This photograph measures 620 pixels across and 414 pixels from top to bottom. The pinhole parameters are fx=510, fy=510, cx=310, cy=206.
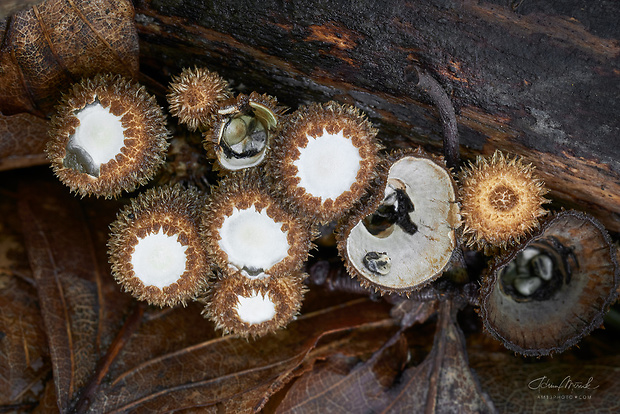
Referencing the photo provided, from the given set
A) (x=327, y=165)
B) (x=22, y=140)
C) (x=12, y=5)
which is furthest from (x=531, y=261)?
(x=22, y=140)

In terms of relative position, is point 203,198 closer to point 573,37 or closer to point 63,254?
point 63,254

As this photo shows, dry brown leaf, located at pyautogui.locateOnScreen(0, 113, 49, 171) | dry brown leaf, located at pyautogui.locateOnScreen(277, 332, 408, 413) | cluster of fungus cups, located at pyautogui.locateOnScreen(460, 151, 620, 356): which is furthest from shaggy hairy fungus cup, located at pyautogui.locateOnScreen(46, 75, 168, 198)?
cluster of fungus cups, located at pyautogui.locateOnScreen(460, 151, 620, 356)

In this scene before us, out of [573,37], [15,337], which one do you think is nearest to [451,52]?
[573,37]

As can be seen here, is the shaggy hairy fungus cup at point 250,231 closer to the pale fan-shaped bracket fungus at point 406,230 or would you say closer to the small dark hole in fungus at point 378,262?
the pale fan-shaped bracket fungus at point 406,230

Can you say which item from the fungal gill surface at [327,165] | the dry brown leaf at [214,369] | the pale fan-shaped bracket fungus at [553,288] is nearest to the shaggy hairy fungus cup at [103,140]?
the fungal gill surface at [327,165]

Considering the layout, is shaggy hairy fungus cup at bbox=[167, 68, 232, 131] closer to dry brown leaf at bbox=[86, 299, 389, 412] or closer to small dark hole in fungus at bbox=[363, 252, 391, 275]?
small dark hole in fungus at bbox=[363, 252, 391, 275]

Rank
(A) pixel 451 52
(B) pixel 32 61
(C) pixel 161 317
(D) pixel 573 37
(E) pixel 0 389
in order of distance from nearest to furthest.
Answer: (D) pixel 573 37 < (A) pixel 451 52 < (B) pixel 32 61 < (E) pixel 0 389 < (C) pixel 161 317
